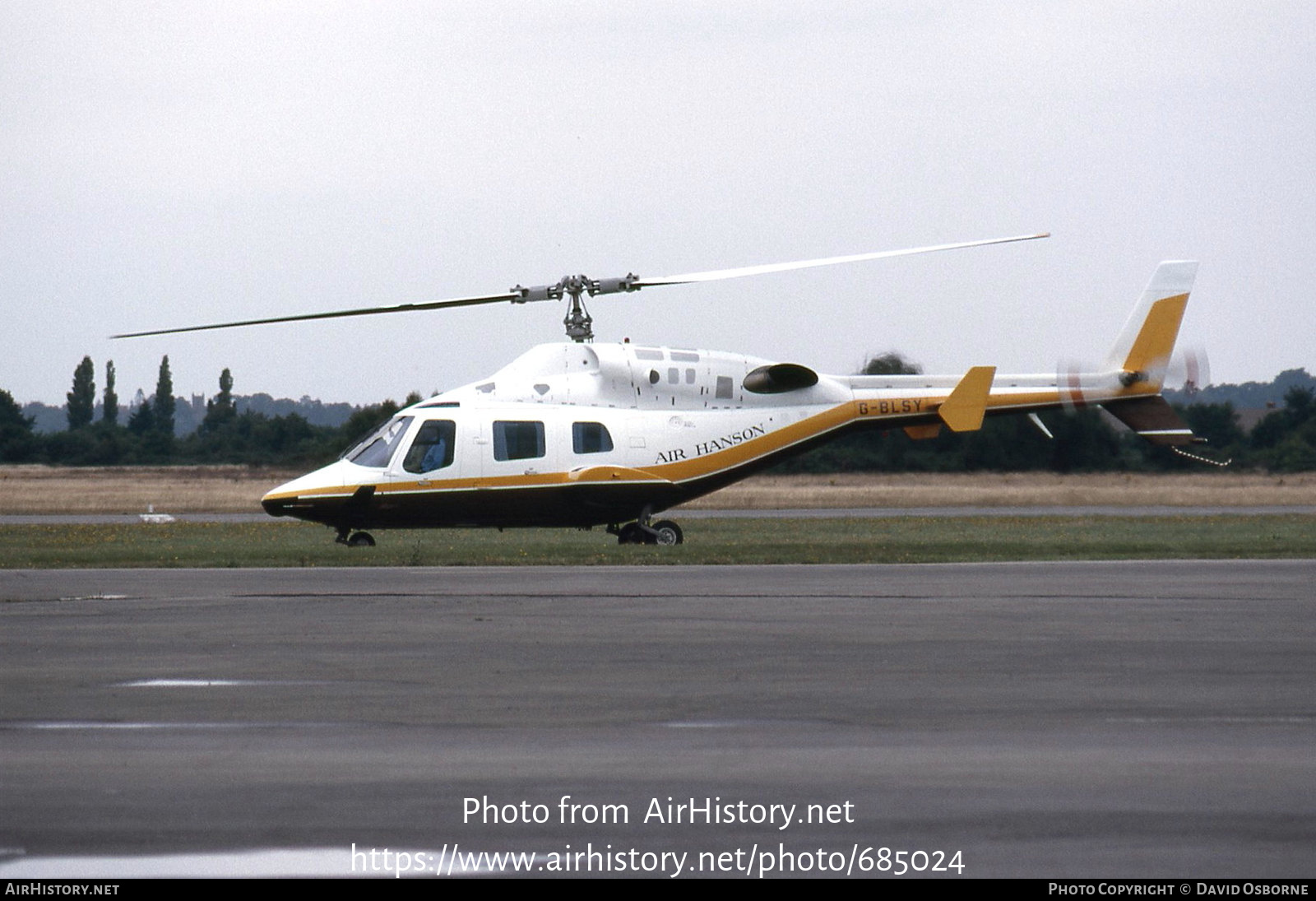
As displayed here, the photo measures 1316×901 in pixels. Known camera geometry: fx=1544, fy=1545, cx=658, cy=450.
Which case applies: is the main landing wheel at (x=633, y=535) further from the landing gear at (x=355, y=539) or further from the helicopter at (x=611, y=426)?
the landing gear at (x=355, y=539)

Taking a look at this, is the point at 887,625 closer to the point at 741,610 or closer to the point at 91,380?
the point at 741,610

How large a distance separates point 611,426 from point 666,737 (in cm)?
1765

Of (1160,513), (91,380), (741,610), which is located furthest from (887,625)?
(91,380)

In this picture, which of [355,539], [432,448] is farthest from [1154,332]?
[355,539]

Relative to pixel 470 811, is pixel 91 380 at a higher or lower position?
higher

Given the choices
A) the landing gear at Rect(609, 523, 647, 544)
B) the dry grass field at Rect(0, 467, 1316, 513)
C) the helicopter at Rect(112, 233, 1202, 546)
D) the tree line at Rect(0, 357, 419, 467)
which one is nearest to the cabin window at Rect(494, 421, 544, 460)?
the helicopter at Rect(112, 233, 1202, 546)

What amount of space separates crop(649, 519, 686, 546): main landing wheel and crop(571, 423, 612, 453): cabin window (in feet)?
5.73

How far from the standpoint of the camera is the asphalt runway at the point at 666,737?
6043 millimetres

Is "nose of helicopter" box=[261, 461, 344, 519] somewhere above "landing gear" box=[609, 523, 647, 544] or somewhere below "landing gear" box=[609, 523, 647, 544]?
above

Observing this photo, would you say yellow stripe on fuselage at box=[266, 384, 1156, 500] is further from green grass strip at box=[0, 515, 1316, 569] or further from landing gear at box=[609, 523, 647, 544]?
green grass strip at box=[0, 515, 1316, 569]

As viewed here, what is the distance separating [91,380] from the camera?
137250 millimetres

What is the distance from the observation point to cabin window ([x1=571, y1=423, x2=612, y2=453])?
25.5 metres

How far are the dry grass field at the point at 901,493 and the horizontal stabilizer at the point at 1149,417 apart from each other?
15687 millimetres

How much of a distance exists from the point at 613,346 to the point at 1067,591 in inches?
459
